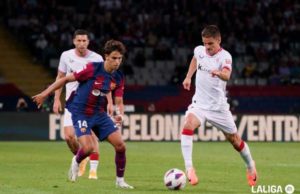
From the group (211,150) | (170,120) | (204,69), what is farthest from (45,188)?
(170,120)

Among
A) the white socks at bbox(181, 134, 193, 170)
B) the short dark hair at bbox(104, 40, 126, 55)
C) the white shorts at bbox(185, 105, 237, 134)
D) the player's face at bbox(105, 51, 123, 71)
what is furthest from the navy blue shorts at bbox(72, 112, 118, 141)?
the white shorts at bbox(185, 105, 237, 134)

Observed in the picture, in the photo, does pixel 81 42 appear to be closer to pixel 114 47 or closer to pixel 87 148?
pixel 114 47

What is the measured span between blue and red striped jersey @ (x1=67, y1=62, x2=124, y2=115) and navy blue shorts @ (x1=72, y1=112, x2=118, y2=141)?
71mm

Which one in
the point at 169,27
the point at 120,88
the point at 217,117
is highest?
the point at 169,27

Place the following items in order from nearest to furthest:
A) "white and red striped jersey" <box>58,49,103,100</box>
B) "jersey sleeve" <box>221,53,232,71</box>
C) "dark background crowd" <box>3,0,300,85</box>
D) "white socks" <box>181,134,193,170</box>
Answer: "jersey sleeve" <box>221,53,232,71</box>, "white socks" <box>181,134,193,170</box>, "white and red striped jersey" <box>58,49,103,100</box>, "dark background crowd" <box>3,0,300,85</box>

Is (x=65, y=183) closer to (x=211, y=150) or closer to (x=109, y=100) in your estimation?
(x=109, y=100)

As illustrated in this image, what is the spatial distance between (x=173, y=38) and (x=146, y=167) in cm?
1833

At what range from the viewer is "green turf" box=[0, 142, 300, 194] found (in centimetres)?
1265

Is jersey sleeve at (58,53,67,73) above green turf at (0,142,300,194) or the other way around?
above

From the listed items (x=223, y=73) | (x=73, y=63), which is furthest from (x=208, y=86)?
(x=73, y=63)

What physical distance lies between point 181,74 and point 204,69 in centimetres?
1934

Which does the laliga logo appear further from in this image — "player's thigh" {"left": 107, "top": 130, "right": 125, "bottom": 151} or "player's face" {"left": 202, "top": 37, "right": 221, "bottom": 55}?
"player's face" {"left": 202, "top": 37, "right": 221, "bottom": 55}

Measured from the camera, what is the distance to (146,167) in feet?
56.7

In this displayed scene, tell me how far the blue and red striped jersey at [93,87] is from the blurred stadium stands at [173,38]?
1836 cm
